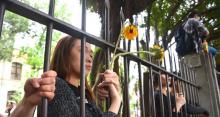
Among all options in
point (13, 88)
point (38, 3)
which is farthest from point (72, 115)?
point (13, 88)

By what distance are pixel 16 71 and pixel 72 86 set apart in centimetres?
2395

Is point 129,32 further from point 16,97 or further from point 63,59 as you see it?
point 16,97

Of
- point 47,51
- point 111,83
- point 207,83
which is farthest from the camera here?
point 207,83

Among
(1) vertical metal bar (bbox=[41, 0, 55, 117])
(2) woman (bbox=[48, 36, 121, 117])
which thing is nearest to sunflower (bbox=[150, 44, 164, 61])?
(2) woman (bbox=[48, 36, 121, 117])

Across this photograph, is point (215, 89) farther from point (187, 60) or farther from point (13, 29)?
point (13, 29)

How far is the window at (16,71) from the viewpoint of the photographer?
23602 mm

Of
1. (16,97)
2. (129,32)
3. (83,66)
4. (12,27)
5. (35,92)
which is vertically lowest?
(35,92)

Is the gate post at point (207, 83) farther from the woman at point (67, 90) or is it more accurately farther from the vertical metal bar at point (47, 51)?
the vertical metal bar at point (47, 51)

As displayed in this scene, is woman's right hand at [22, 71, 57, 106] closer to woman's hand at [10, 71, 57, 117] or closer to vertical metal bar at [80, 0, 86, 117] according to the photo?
woman's hand at [10, 71, 57, 117]

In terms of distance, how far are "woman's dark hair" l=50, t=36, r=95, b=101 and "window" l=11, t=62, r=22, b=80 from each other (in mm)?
23312

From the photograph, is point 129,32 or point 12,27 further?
point 12,27

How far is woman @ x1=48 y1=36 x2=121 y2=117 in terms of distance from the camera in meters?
1.23

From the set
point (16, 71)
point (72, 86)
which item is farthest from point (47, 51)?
point (16, 71)

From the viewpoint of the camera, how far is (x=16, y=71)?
2398 centimetres
